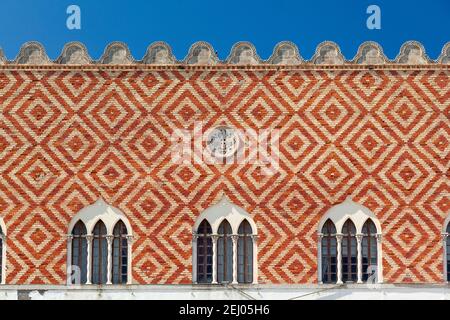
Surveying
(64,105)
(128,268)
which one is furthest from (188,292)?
(64,105)

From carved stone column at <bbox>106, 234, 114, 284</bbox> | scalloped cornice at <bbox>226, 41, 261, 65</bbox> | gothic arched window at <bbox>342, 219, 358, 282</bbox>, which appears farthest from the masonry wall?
gothic arched window at <bbox>342, 219, 358, 282</bbox>

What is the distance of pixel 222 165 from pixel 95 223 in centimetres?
263

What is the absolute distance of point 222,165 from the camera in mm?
24344

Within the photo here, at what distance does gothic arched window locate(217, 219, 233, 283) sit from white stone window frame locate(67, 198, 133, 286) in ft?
5.45

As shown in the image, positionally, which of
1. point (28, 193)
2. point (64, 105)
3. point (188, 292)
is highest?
point (64, 105)

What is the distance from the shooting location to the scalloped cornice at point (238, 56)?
24.7 metres

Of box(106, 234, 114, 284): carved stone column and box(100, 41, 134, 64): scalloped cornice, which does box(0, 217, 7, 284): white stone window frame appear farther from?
box(100, 41, 134, 64): scalloped cornice

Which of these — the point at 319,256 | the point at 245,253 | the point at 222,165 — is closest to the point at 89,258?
the point at 245,253

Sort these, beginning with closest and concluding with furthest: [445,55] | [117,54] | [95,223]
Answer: [95,223] < [445,55] < [117,54]

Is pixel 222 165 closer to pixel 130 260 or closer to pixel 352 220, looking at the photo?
pixel 130 260

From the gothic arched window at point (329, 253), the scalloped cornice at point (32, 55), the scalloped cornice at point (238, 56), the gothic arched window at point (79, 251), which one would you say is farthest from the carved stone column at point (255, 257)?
the scalloped cornice at point (32, 55)

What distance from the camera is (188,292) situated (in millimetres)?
23844

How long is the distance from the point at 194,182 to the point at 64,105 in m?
2.91

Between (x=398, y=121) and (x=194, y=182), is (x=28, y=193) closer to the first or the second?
(x=194, y=182)
